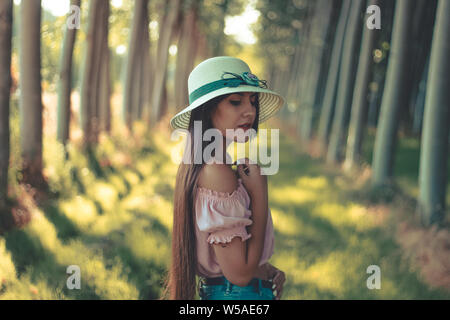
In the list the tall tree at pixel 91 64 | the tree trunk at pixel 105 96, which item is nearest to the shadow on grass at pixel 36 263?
the tall tree at pixel 91 64

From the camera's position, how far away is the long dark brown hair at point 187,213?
190 cm

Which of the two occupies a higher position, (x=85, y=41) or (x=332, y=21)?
(x=332, y=21)

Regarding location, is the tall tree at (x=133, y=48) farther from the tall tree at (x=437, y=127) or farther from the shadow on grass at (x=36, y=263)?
the tall tree at (x=437, y=127)

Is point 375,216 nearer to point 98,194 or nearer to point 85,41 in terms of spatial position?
point 98,194

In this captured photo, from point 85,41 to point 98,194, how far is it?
3.85 meters

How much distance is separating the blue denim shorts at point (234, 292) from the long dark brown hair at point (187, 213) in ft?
0.31

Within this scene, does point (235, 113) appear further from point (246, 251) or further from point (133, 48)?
point (133, 48)

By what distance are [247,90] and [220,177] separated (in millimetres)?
415

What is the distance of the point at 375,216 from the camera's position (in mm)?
6125

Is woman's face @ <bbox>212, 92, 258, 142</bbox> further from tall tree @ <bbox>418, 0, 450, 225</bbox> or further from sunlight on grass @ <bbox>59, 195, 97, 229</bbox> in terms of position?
sunlight on grass @ <bbox>59, 195, 97, 229</bbox>

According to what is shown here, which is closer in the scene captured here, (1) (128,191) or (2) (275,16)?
(1) (128,191)

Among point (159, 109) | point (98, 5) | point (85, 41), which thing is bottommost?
point (159, 109)

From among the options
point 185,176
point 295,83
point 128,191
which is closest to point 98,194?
point 128,191

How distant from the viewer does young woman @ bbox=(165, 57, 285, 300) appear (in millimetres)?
1820
